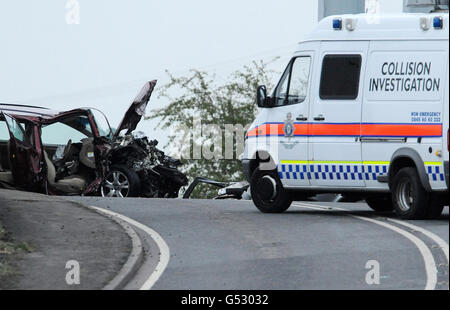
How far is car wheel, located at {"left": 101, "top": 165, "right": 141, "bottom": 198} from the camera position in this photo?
25766 mm

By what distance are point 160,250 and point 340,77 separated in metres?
4.54

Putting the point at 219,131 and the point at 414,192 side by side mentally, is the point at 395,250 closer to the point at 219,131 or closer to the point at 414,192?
the point at 414,192

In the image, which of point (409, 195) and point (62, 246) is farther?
point (409, 195)

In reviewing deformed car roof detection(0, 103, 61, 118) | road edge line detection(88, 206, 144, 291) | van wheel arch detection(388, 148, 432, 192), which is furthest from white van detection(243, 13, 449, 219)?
deformed car roof detection(0, 103, 61, 118)

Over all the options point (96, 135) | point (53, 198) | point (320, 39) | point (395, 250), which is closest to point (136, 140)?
point (96, 135)

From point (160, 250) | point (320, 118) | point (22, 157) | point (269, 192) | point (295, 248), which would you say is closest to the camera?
point (295, 248)

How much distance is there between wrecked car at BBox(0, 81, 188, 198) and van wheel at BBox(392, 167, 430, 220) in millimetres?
8995

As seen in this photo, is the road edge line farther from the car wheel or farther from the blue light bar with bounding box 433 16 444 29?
the car wheel

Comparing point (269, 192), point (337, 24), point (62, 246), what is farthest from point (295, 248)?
point (269, 192)

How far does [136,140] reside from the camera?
26.5 meters

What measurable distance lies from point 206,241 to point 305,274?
Answer: 316 cm

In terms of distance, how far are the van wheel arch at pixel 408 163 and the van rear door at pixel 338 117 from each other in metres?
0.53

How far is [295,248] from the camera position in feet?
49.5

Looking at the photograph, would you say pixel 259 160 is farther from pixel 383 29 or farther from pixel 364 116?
pixel 383 29
